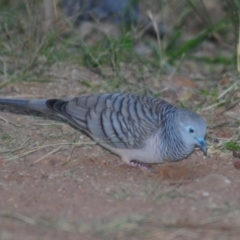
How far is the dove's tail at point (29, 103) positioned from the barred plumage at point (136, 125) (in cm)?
14

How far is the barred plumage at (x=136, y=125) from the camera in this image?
602 cm

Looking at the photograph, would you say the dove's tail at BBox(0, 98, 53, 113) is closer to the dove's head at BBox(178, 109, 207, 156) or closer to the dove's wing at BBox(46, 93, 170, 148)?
the dove's wing at BBox(46, 93, 170, 148)

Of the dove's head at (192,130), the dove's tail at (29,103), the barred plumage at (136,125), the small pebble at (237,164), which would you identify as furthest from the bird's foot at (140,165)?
the dove's tail at (29,103)

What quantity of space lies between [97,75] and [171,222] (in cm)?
290

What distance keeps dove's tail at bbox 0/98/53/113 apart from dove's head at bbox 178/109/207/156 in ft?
3.66

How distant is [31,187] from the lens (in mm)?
5664

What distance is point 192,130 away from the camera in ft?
19.6

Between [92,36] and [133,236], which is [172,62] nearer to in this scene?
[92,36]

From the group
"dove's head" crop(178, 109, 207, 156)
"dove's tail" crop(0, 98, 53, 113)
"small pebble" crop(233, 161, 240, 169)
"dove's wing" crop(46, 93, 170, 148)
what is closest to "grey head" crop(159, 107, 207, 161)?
"dove's head" crop(178, 109, 207, 156)

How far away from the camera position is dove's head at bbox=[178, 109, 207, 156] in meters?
5.96

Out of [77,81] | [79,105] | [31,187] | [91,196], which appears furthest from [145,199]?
[77,81]

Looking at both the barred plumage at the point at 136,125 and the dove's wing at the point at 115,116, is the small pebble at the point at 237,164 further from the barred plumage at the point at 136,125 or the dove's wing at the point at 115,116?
the dove's wing at the point at 115,116

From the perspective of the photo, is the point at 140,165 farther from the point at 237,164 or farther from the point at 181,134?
the point at 237,164

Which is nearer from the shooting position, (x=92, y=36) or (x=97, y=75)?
(x=97, y=75)
